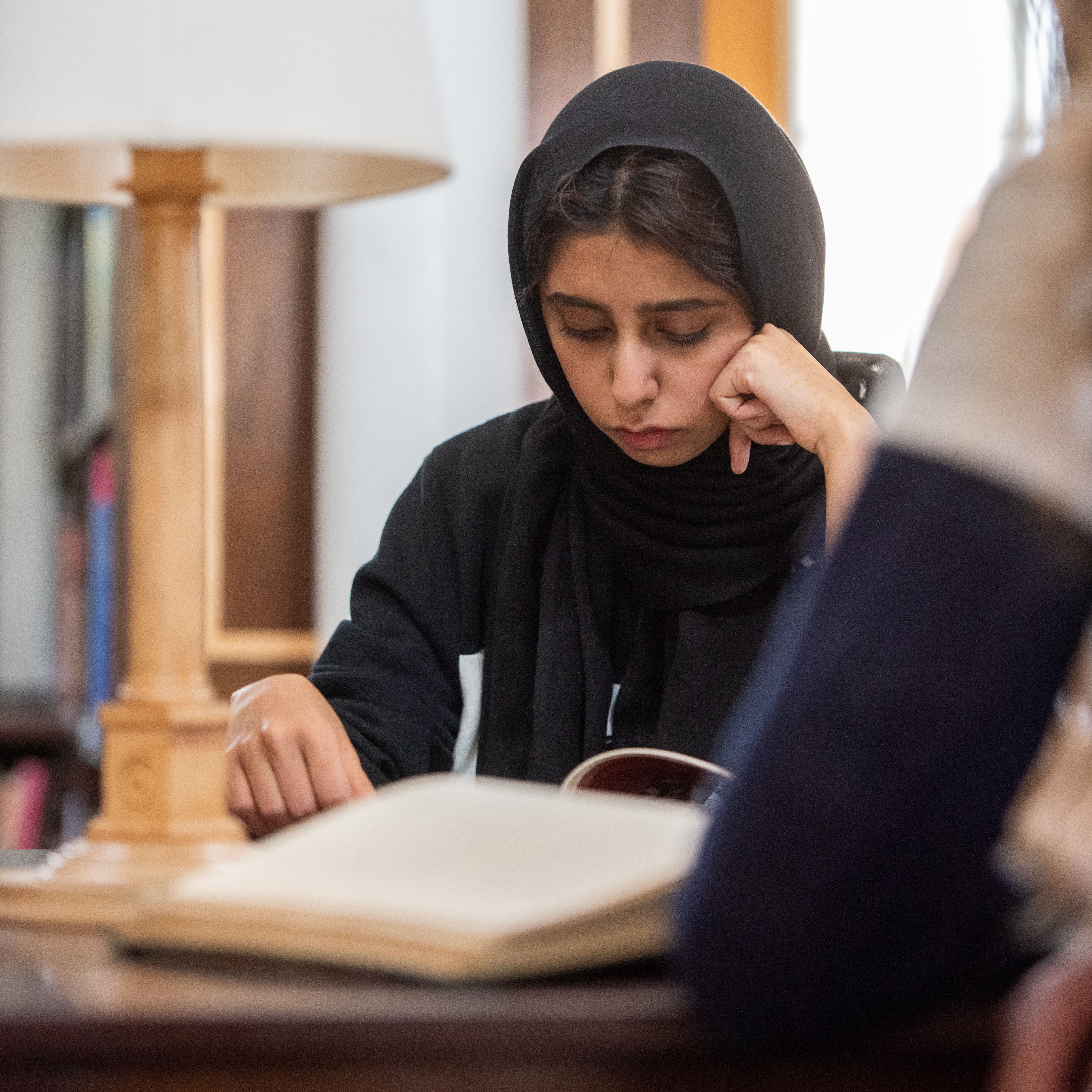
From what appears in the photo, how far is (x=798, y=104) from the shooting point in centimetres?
203

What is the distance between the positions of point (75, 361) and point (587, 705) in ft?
8.44

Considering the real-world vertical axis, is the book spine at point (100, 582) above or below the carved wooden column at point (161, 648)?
below

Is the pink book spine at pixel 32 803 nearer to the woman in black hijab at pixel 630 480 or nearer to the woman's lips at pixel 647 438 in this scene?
the woman in black hijab at pixel 630 480

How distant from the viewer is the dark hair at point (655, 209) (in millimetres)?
1219

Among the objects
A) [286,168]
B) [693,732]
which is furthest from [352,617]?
[286,168]

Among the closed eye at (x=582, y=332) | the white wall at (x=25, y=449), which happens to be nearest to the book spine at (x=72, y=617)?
the white wall at (x=25, y=449)

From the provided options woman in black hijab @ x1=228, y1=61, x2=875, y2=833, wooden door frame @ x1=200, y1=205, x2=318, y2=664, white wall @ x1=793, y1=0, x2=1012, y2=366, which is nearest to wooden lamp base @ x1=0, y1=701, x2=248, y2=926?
woman in black hijab @ x1=228, y1=61, x2=875, y2=833

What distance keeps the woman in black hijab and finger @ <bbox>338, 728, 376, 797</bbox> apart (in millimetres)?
171

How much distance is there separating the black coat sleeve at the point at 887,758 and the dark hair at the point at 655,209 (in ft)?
2.65

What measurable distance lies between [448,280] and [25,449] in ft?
8.06

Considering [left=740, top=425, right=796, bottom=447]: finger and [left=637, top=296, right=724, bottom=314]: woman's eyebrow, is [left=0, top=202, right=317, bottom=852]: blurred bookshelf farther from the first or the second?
[left=740, top=425, right=796, bottom=447]: finger

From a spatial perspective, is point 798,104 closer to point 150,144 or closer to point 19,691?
point 150,144

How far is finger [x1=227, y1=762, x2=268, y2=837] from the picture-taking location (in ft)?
3.23

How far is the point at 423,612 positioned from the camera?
4.60ft
